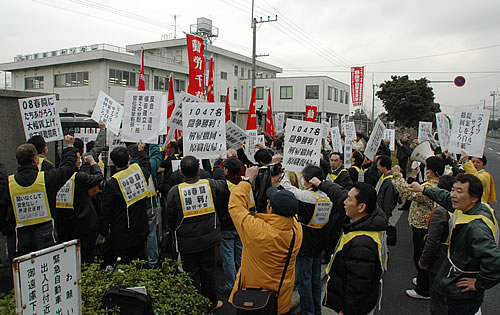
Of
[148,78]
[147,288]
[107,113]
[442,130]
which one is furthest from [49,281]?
[148,78]

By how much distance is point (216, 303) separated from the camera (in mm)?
4500

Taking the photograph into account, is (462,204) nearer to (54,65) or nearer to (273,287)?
(273,287)

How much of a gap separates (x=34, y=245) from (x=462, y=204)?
15.2 ft

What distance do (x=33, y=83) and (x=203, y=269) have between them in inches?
1499

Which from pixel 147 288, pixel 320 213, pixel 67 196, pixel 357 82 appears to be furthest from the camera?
pixel 357 82

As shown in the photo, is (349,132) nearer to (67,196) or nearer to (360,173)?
(360,173)

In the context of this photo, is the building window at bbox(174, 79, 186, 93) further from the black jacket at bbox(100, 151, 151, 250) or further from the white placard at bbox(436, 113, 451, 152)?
the black jacket at bbox(100, 151, 151, 250)

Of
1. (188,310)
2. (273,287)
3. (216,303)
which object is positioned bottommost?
(216,303)

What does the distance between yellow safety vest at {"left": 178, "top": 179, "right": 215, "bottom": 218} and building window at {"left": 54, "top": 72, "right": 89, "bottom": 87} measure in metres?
30.1

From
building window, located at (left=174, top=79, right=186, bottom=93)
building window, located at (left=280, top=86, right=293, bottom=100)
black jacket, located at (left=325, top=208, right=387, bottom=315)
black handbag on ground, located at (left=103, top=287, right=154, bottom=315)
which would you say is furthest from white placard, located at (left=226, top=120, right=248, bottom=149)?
building window, located at (left=280, top=86, right=293, bottom=100)

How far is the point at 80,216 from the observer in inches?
189

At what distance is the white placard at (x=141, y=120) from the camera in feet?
17.9

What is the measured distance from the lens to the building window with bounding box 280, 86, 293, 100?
43.5 metres

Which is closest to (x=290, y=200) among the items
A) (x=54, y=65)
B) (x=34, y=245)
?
(x=34, y=245)
